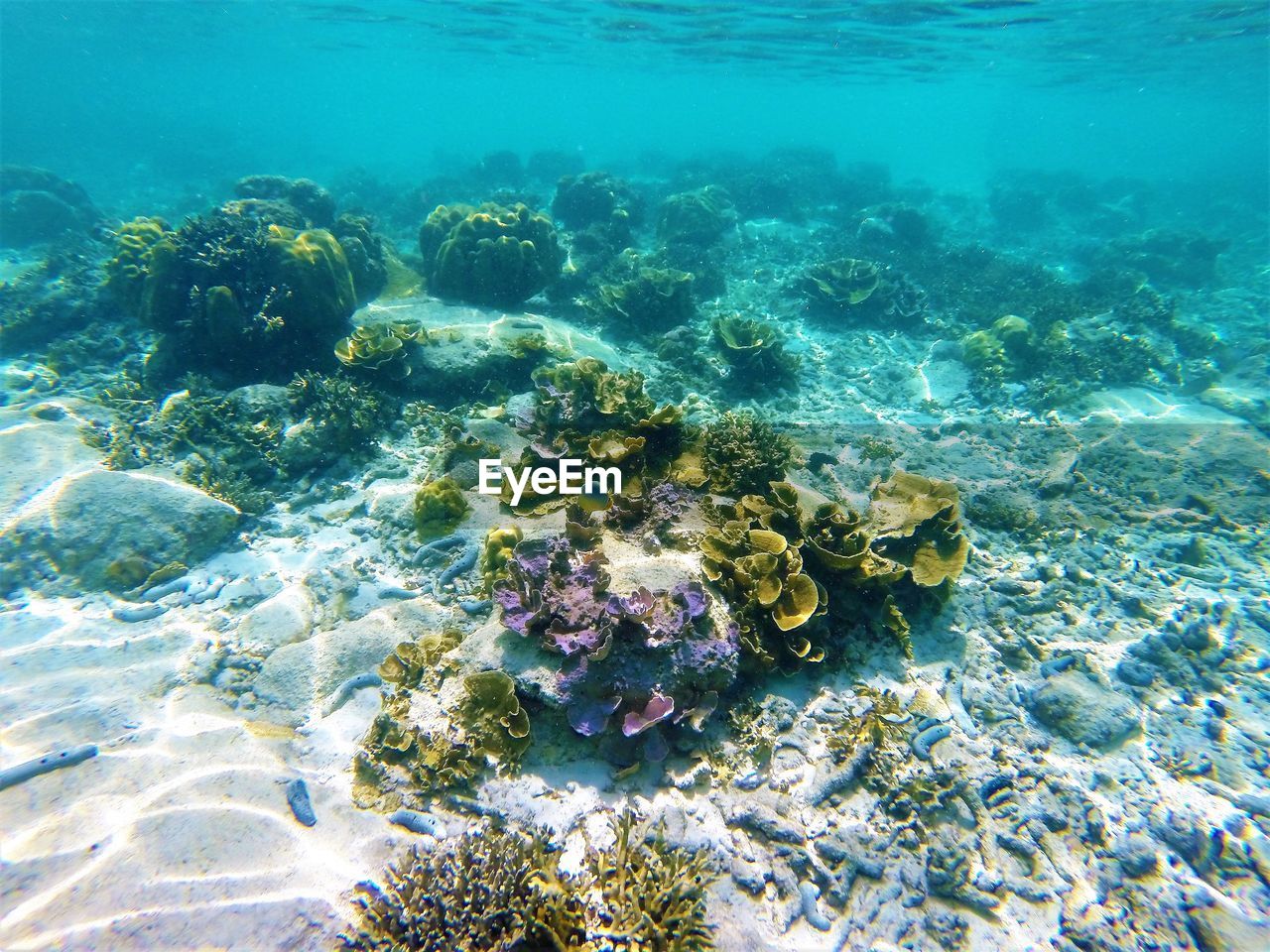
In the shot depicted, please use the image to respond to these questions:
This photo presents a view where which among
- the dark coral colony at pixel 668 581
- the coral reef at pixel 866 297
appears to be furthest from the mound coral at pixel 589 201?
the coral reef at pixel 866 297

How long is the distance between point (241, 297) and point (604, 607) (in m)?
9.49

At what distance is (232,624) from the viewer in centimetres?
605

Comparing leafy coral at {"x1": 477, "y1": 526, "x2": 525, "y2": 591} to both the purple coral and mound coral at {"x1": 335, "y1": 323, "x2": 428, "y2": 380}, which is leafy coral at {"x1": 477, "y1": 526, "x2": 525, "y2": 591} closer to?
the purple coral

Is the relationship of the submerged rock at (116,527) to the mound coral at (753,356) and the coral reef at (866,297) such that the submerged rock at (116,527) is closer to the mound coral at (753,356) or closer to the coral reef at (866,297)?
the mound coral at (753,356)

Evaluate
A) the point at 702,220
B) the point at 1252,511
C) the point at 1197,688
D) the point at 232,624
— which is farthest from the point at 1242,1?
the point at 232,624

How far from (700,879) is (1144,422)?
500 inches

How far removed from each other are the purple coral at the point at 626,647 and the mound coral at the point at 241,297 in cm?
789

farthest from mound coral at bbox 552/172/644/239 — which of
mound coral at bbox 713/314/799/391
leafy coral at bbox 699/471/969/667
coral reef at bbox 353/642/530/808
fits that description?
coral reef at bbox 353/642/530/808

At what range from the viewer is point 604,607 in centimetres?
464

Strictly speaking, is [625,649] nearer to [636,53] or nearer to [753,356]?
[753,356]

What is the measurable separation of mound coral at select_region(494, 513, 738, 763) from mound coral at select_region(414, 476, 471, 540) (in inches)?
97.9

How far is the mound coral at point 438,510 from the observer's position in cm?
700

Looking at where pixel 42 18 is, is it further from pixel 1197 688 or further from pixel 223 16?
pixel 1197 688

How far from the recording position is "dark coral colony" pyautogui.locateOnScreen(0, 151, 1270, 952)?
4.12 m
